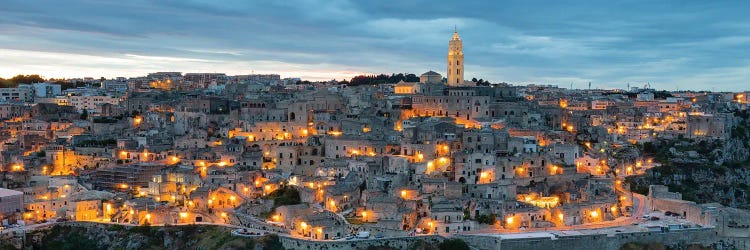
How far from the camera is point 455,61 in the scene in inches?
2756

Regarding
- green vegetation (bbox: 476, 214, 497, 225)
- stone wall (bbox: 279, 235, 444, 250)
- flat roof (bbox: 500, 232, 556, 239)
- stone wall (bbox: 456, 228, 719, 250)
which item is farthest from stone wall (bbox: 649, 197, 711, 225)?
stone wall (bbox: 279, 235, 444, 250)

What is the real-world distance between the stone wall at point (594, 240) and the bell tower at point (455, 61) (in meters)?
33.9

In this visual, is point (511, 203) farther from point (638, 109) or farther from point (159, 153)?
point (638, 109)

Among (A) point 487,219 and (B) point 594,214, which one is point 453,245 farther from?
(B) point 594,214

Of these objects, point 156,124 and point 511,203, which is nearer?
point 511,203

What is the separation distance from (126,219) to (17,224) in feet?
18.7

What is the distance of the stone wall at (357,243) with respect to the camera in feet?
114

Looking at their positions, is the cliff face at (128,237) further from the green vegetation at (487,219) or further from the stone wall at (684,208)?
the stone wall at (684,208)

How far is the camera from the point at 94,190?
45.2 metres

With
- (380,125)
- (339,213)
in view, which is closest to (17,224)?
(339,213)

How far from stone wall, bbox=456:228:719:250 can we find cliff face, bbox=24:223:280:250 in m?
10.9

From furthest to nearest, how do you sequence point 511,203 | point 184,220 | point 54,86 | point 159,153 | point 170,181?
point 54,86
point 159,153
point 170,181
point 184,220
point 511,203

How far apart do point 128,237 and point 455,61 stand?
120 feet

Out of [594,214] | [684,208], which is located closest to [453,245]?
[594,214]
